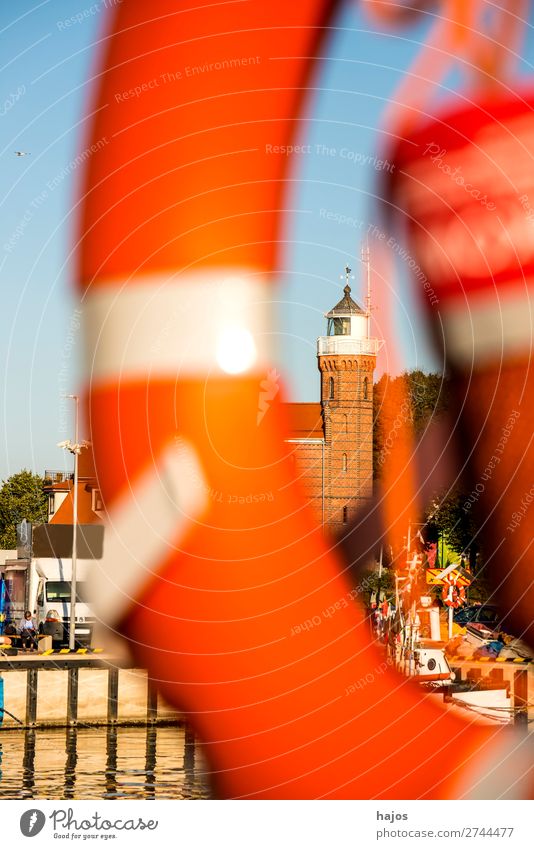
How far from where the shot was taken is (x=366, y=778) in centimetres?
1088

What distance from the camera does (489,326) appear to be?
10031 mm

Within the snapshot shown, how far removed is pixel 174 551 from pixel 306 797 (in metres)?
2.46

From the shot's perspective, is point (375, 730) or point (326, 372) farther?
point (326, 372)

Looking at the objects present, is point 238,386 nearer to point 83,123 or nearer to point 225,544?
point 225,544

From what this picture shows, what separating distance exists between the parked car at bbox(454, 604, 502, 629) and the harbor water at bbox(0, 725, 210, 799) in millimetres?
8145

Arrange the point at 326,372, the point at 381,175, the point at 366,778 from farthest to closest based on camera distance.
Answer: the point at 326,372 → the point at 366,778 → the point at 381,175

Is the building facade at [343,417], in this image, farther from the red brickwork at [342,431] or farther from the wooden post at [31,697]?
the wooden post at [31,697]

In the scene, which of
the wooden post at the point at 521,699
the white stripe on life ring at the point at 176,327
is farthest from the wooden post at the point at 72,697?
the white stripe on life ring at the point at 176,327

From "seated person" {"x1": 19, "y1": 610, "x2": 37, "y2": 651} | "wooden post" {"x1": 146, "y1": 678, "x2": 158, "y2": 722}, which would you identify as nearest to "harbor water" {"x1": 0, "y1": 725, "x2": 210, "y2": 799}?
"wooden post" {"x1": 146, "y1": 678, "x2": 158, "y2": 722}

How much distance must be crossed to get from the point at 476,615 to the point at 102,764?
11.7 metres

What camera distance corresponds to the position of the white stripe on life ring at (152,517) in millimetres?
8586

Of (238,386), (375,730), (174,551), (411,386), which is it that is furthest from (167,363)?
(411,386)

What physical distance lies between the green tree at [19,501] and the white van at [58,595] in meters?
42.7

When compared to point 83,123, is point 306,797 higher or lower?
lower
